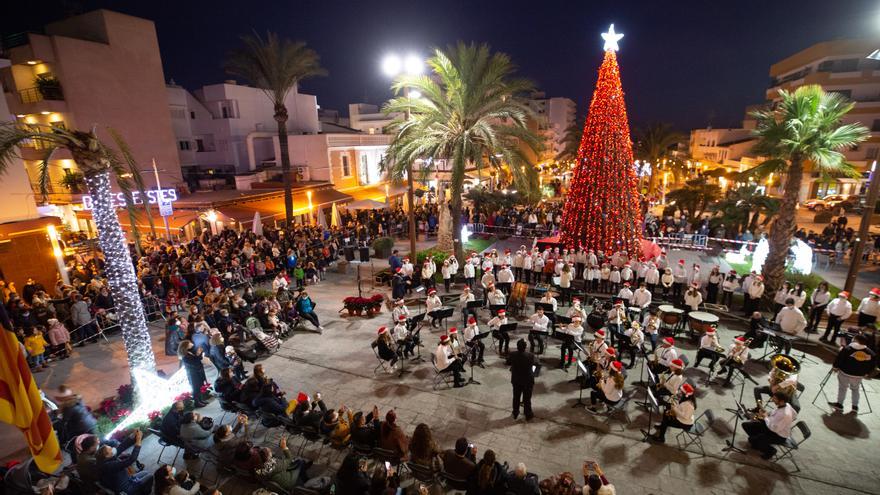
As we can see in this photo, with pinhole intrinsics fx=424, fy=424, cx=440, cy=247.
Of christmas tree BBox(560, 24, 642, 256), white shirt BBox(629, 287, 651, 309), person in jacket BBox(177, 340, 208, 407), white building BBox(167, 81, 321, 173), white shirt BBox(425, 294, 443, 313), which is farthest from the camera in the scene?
white building BBox(167, 81, 321, 173)

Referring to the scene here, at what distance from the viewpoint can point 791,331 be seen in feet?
35.0

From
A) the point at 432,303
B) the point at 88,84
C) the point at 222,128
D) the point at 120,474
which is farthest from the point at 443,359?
the point at 222,128

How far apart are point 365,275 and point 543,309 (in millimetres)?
9835

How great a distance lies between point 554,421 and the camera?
28.6ft

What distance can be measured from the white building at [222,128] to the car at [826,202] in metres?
44.1

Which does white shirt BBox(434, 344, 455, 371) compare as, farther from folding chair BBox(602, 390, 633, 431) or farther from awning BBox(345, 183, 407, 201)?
awning BBox(345, 183, 407, 201)

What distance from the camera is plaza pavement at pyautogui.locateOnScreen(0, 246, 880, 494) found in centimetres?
720

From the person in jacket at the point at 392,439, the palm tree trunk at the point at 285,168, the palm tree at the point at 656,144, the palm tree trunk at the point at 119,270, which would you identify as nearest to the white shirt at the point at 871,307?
the person in jacket at the point at 392,439

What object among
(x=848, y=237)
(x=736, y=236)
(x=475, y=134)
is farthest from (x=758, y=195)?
(x=475, y=134)

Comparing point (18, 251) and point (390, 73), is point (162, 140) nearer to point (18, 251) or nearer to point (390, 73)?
point (18, 251)

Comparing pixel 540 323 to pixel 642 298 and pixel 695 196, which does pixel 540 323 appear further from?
pixel 695 196

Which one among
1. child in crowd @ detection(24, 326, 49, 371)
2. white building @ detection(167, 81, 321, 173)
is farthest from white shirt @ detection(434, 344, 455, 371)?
white building @ detection(167, 81, 321, 173)

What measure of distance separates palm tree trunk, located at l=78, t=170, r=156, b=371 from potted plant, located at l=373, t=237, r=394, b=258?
12385 mm

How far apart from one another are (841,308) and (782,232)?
3.15m
